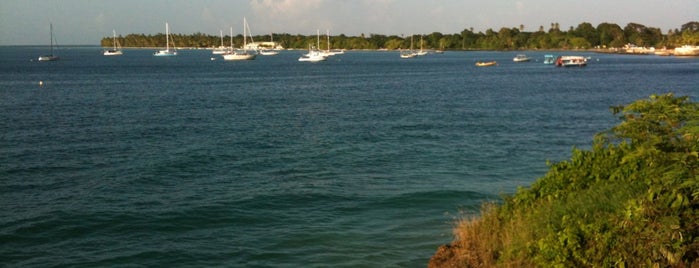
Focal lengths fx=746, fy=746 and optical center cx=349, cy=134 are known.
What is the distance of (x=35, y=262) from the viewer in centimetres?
1805

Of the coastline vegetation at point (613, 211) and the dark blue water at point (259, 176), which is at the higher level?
the coastline vegetation at point (613, 211)

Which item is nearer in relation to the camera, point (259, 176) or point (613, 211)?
point (613, 211)

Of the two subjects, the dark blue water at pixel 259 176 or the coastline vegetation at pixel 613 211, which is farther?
the dark blue water at pixel 259 176

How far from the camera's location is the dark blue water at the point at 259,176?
19.1 meters

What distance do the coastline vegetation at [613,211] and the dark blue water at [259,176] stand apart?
3.12 meters

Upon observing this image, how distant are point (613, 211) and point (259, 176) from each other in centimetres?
1824

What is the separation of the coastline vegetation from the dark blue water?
10.3 feet

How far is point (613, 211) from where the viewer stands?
12.1 meters

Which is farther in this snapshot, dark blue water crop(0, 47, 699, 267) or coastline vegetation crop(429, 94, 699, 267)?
dark blue water crop(0, 47, 699, 267)

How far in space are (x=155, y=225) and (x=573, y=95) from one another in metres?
57.1

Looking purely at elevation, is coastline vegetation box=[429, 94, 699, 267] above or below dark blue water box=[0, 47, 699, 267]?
above

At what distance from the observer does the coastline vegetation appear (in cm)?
1106

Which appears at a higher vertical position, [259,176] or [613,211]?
[613,211]

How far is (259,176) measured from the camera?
28578 millimetres
